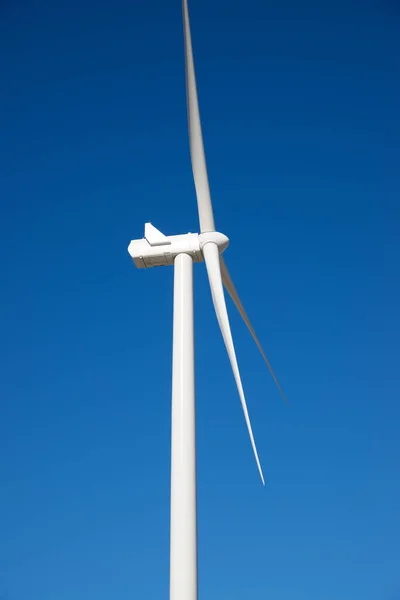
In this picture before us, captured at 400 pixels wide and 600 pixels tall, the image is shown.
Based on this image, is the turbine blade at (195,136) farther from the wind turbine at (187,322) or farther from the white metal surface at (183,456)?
the white metal surface at (183,456)

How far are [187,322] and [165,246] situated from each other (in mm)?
2787

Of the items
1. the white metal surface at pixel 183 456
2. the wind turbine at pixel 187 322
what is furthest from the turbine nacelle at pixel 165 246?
the white metal surface at pixel 183 456

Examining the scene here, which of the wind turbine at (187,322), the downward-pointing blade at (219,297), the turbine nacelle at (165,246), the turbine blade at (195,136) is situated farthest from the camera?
the turbine blade at (195,136)

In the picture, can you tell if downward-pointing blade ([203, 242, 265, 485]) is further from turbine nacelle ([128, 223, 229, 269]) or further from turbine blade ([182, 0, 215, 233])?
turbine blade ([182, 0, 215, 233])

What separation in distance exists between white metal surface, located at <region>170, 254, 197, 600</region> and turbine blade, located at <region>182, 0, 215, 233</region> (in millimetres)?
3176

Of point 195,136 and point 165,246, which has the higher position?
point 195,136

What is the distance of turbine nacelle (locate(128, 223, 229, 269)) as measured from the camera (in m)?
15.3

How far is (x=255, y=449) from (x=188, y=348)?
264cm

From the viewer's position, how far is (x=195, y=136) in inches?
658

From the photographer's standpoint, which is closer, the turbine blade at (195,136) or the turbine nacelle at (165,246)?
the turbine nacelle at (165,246)

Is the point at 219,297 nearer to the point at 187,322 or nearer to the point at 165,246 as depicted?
the point at 187,322

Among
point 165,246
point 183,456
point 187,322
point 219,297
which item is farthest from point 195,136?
point 183,456

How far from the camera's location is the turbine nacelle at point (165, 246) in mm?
15289

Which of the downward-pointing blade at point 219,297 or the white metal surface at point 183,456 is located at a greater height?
the downward-pointing blade at point 219,297
